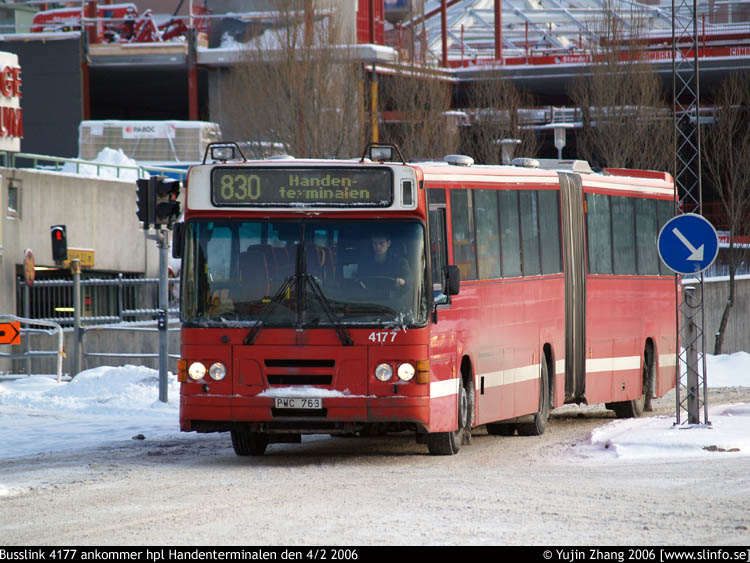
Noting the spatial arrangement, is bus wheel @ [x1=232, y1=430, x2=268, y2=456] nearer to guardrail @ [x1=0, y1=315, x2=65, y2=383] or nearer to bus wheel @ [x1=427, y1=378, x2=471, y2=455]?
bus wheel @ [x1=427, y1=378, x2=471, y2=455]

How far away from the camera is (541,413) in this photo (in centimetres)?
1756

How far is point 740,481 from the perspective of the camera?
12.5 m

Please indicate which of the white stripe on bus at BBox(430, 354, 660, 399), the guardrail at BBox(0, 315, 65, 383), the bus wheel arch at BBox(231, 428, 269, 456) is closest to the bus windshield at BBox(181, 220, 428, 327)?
the white stripe on bus at BBox(430, 354, 660, 399)

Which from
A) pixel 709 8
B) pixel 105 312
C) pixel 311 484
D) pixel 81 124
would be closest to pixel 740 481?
pixel 311 484

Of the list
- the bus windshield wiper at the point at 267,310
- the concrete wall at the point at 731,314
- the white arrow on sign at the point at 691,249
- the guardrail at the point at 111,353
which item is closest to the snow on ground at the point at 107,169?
the guardrail at the point at 111,353

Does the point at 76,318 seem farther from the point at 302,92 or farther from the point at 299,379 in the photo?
the point at 302,92

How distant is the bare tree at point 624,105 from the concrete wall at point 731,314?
7090mm

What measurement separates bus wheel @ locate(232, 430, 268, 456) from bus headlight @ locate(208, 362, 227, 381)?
3.99 ft

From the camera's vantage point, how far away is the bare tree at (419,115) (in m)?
49.2

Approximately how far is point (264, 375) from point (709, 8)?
186 ft

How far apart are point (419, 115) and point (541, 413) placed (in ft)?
109

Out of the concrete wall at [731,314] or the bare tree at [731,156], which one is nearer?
the concrete wall at [731,314]

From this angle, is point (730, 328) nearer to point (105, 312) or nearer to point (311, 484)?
point (105, 312)

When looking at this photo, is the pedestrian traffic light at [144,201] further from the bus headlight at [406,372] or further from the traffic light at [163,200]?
the bus headlight at [406,372]
